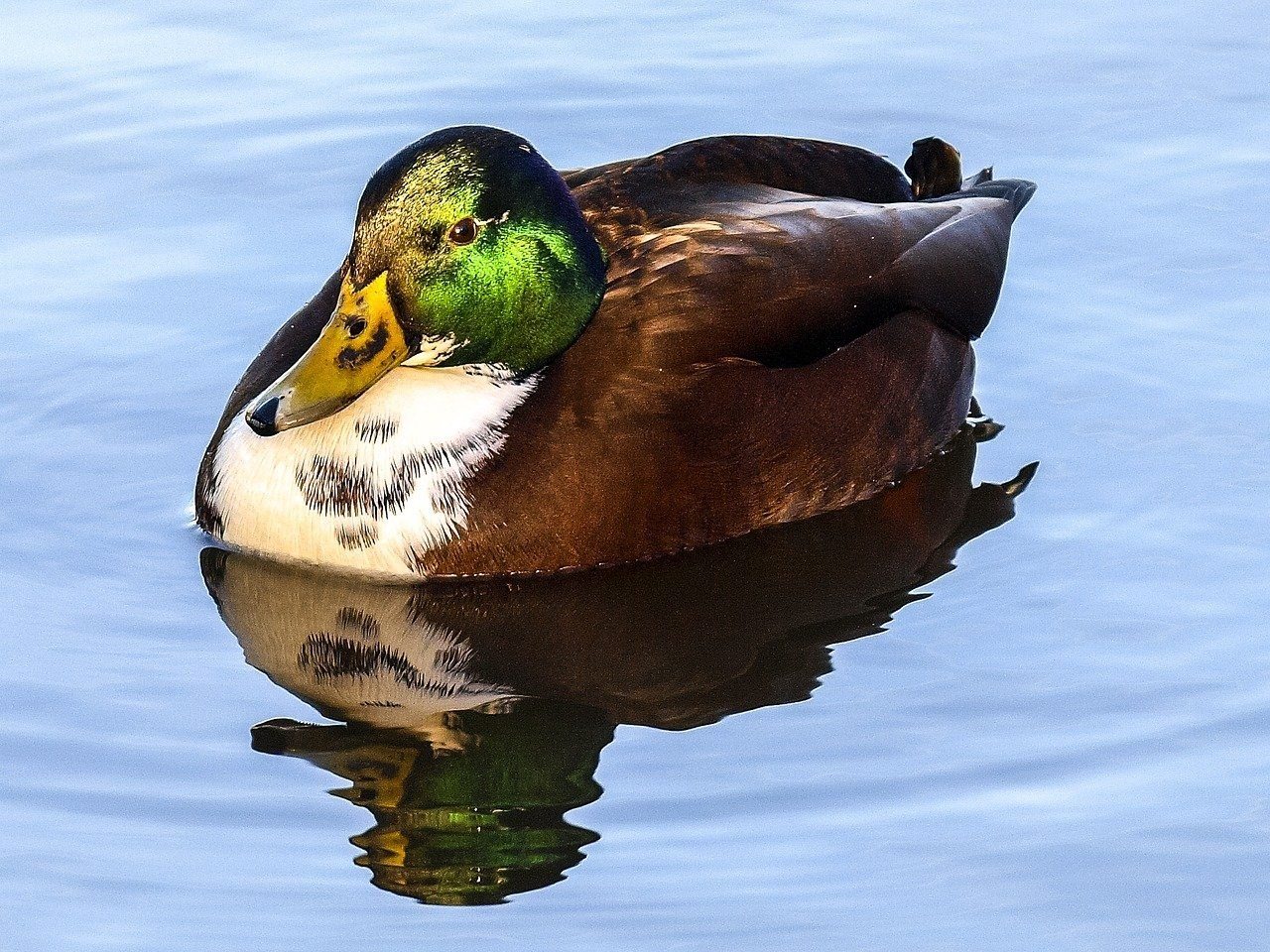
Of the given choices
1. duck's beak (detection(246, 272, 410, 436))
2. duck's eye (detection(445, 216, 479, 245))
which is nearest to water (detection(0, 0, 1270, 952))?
duck's beak (detection(246, 272, 410, 436))

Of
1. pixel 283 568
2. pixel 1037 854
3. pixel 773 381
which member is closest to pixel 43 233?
pixel 283 568

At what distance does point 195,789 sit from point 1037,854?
2440 mm

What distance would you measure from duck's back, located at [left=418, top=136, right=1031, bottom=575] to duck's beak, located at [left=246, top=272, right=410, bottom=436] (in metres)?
0.54

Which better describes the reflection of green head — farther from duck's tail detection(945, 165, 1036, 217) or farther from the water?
duck's tail detection(945, 165, 1036, 217)

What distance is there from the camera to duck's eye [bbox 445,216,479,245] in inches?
318

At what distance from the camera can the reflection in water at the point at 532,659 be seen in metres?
7.09

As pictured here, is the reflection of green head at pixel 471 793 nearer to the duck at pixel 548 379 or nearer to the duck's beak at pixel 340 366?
the duck at pixel 548 379

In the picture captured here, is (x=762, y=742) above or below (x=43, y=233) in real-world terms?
below

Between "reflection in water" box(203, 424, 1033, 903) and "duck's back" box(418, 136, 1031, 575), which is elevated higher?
"duck's back" box(418, 136, 1031, 575)

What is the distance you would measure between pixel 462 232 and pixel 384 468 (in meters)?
0.86

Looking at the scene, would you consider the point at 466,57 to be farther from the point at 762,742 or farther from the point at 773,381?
the point at 762,742

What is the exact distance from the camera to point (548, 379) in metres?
8.41

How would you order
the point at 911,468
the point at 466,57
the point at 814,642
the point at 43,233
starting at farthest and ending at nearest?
the point at 466,57, the point at 43,233, the point at 911,468, the point at 814,642

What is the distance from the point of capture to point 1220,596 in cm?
818
